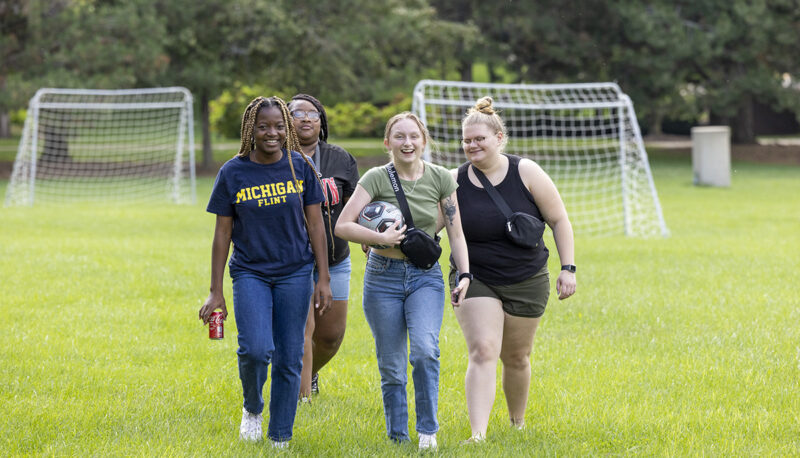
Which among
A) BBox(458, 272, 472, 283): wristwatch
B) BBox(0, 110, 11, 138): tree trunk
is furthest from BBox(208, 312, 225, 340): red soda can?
BBox(0, 110, 11, 138): tree trunk

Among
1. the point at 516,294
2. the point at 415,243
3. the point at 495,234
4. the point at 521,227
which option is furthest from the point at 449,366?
the point at 415,243

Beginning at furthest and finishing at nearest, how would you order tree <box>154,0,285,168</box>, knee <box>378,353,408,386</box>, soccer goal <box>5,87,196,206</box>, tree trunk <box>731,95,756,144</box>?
tree trunk <box>731,95,756,144</box>
tree <box>154,0,285,168</box>
soccer goal <box>5,87,196,206</box>
knee <box>378,353,408,386</box>

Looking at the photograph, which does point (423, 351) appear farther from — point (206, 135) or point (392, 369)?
point (206, 135)

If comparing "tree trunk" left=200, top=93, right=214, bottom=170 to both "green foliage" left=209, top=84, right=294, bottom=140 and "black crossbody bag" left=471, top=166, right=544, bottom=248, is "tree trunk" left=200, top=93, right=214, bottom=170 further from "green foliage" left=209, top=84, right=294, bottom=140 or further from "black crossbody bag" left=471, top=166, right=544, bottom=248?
"black crossbody bag" left=471, top=166, right=544, bottom=248

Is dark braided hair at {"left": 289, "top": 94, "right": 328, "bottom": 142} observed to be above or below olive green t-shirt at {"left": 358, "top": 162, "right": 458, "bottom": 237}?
above

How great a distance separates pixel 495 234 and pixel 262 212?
1269 millimetres

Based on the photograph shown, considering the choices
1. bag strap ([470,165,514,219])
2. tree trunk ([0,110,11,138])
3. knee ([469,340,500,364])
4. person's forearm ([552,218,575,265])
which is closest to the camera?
knee ([469,340,500,364])

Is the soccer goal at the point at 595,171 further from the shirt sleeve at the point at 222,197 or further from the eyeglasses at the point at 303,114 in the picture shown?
the shirt sleeve at the point at 222,197

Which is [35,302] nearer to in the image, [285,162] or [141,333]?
[141,333]

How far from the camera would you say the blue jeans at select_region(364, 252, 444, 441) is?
473 centimetres

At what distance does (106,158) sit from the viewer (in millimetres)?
34656

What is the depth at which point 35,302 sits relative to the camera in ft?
30.9

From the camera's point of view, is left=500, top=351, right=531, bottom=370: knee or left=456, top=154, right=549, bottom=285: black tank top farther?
left=500, top=351, right=531, bottom=370: knee

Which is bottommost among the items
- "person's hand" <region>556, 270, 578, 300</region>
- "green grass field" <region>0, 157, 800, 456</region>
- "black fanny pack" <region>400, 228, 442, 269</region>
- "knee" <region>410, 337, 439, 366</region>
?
"green grass field" <region>0, 157, 800, 456</region>
